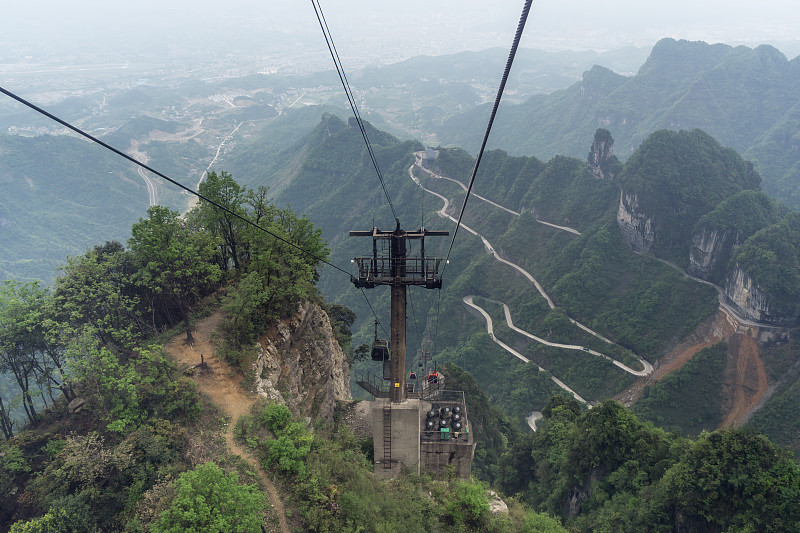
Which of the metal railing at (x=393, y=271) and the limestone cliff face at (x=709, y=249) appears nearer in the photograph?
the metal railing at (x=393, y=271)

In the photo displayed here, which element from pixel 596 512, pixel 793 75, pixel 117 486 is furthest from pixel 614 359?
pixel 793 75

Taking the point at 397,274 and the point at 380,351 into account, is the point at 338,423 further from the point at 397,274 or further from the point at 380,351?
the point at 397,274

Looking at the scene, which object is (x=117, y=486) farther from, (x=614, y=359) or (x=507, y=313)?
(x=507, y=313)

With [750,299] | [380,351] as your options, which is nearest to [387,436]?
[380,351]

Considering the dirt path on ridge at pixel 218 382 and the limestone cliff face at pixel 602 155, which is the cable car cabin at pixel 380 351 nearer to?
the dirt path on ridge at pixel 218 382

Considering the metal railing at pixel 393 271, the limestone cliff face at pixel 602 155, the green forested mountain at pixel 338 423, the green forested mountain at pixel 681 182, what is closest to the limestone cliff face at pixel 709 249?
the green forested mountain at pixel 338 423
